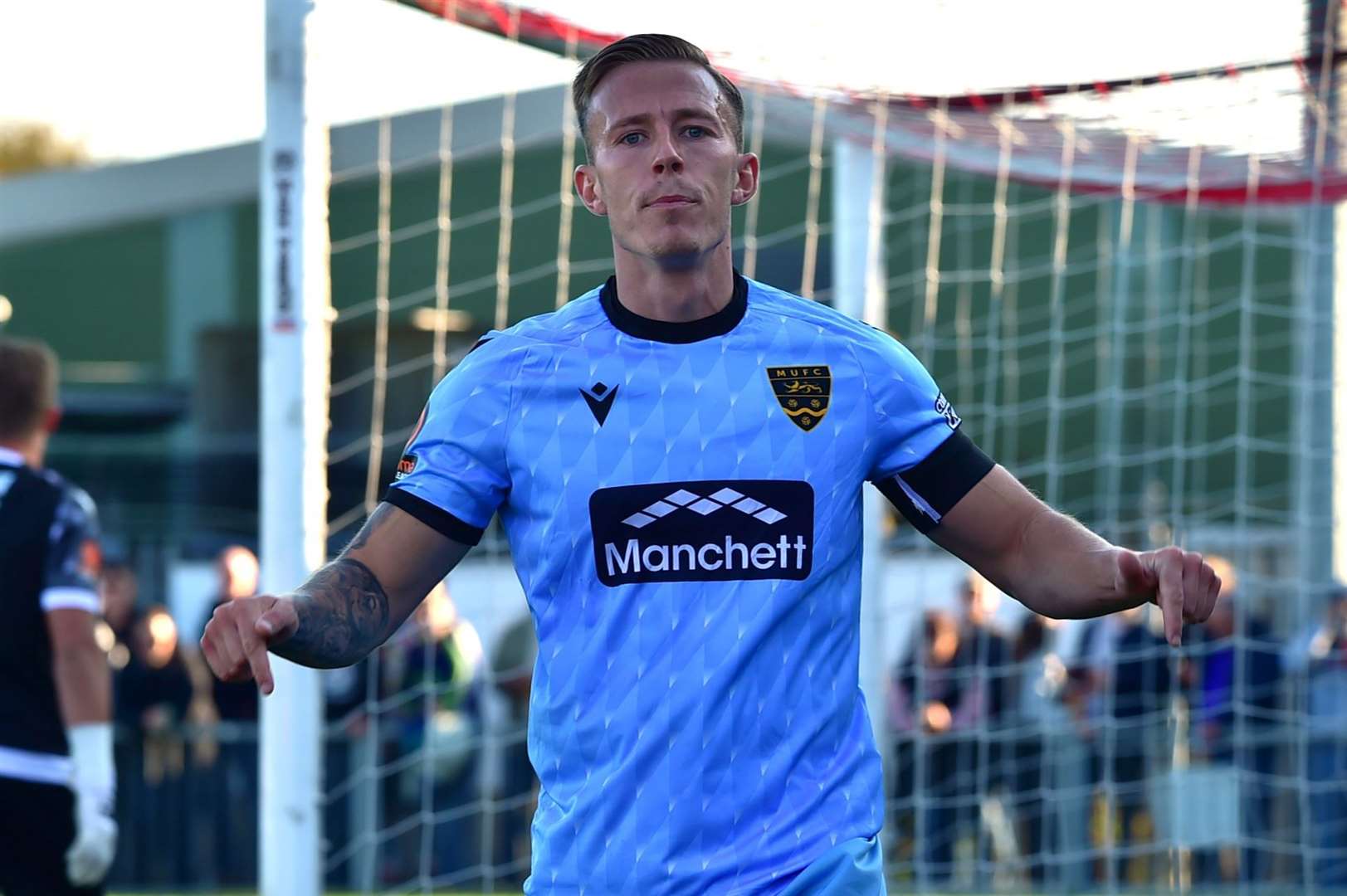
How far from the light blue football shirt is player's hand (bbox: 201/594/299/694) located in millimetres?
462

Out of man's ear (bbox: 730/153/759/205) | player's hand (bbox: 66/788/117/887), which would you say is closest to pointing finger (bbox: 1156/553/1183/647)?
man's ear (bbox: 730/153/759/205)

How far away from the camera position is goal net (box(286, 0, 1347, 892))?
5996 mm

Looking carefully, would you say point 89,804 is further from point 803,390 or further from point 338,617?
point 803,390

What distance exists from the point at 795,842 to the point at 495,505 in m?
0.70

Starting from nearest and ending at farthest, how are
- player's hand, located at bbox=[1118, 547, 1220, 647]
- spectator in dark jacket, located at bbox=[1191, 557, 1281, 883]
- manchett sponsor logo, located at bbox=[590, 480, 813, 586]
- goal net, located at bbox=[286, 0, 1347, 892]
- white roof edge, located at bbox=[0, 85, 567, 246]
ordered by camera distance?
1. player's hand, located at bbox=[1118, 547, 1220, 647]
2. manchett sponsor logo, located at bbox=[590, 480, 813, 586]
3. goal net, located at bbox=[286, 0, 1347, 892]
4. spectator in dark jacket, located at bbox=[1191, 557, 1281, 883]
5. white roof edge, located at bbox=[0, 85, 567, 246]

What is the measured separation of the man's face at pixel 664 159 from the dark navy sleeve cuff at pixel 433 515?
1.66ft

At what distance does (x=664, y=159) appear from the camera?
3.01m

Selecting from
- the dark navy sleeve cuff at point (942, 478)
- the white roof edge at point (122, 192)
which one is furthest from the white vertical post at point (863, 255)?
the white roof edge at point (122, 192)

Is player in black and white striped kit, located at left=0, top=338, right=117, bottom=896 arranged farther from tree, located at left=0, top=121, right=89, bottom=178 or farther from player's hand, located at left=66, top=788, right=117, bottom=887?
tree, located at left=0, top=121, right=89, bottom=178

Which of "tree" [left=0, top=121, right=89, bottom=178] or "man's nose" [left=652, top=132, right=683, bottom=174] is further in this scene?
"tree" [left=0, top=121, right=89, bottom=178]

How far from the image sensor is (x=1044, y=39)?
6.00m

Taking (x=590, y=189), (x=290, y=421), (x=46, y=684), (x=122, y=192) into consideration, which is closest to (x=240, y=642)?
(x=590, y=189)

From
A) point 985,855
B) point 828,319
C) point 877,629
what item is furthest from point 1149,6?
point 985,855

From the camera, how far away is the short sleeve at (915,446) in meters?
3.09
